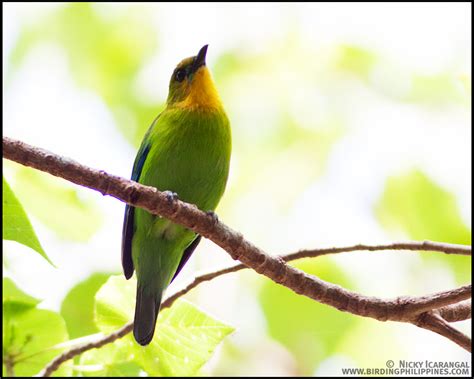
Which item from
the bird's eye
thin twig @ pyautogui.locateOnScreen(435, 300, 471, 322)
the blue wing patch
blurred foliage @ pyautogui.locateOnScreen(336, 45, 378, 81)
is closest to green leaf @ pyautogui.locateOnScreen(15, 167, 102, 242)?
the blue wing patch

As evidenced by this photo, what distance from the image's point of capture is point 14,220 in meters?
2.52

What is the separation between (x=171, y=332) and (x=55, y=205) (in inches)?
40.3

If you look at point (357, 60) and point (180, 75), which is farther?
point (357, 60)

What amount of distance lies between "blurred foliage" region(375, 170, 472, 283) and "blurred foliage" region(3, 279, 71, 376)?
8.98ft

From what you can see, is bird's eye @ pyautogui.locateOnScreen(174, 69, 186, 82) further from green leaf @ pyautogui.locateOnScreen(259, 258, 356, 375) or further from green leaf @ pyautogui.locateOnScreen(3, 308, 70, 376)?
green leaf @ pyautogui.locateOnScreen(3, 308, 70, 376)

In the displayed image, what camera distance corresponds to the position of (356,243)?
3.22 meters

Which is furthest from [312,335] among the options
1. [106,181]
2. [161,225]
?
[106,181]

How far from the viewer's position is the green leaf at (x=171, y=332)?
3348 millimetres

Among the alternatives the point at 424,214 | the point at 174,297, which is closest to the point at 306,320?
the point at 424,214

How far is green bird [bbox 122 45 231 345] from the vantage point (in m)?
3.82

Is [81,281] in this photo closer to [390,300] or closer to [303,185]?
[390,300]

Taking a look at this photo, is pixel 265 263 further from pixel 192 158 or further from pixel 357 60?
pixel 357 60

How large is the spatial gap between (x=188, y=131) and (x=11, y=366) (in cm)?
152

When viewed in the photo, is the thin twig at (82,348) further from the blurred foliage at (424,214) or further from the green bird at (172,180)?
the blurred foliage at (424,214)
